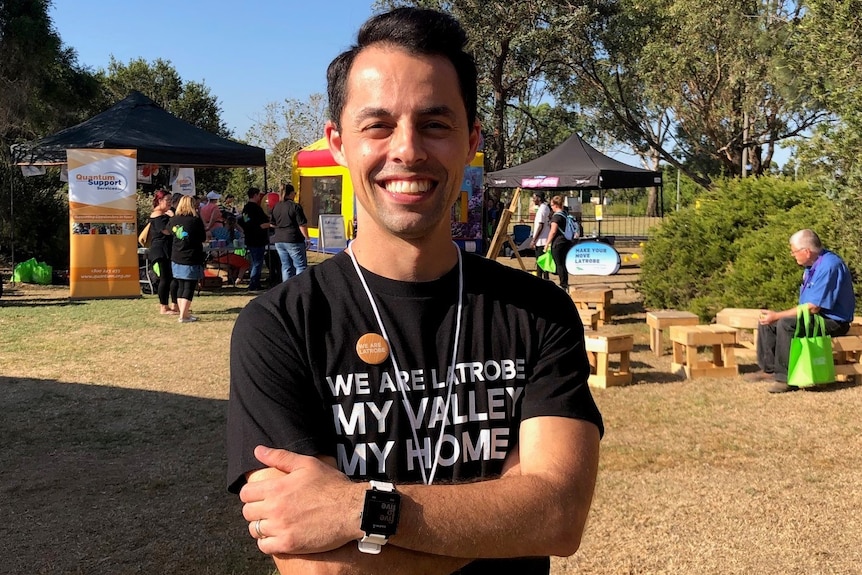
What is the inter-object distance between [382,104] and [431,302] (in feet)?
1.34

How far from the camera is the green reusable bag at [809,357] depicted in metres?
7.39

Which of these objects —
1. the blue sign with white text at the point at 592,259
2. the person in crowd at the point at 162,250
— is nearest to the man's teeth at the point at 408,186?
the person in crowd at the point at 162,250

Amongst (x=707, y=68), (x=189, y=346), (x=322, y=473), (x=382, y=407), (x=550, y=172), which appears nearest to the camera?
(x=322, y=473)

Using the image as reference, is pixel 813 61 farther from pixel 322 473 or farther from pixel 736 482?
pixel 322 473

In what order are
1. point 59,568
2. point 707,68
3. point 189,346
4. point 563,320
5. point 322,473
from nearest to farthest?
1. point 322,473
2. point 563,320
3. point 59,568
4. point 189,346
5. point 707,68

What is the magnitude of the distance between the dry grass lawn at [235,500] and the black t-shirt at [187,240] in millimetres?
1958

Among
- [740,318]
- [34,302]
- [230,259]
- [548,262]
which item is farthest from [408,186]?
[230,259]

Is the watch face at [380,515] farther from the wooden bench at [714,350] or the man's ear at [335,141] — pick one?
the wooden bench at [714,350]

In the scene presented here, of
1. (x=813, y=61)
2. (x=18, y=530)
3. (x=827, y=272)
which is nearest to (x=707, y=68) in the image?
(x=813, y=61)

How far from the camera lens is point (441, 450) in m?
1.54

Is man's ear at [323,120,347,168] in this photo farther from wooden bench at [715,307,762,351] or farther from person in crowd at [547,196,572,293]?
person in crowd at [547,196,572,293]

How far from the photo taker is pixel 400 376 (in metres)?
1.54

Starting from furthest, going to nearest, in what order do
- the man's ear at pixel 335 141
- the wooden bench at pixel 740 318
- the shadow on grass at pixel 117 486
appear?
1. the wooden bench at pixel 740 318
2. the shadow on grass at pixel 117 486
3. the man's ear at pixel 335 141

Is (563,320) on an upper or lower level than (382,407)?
upper
